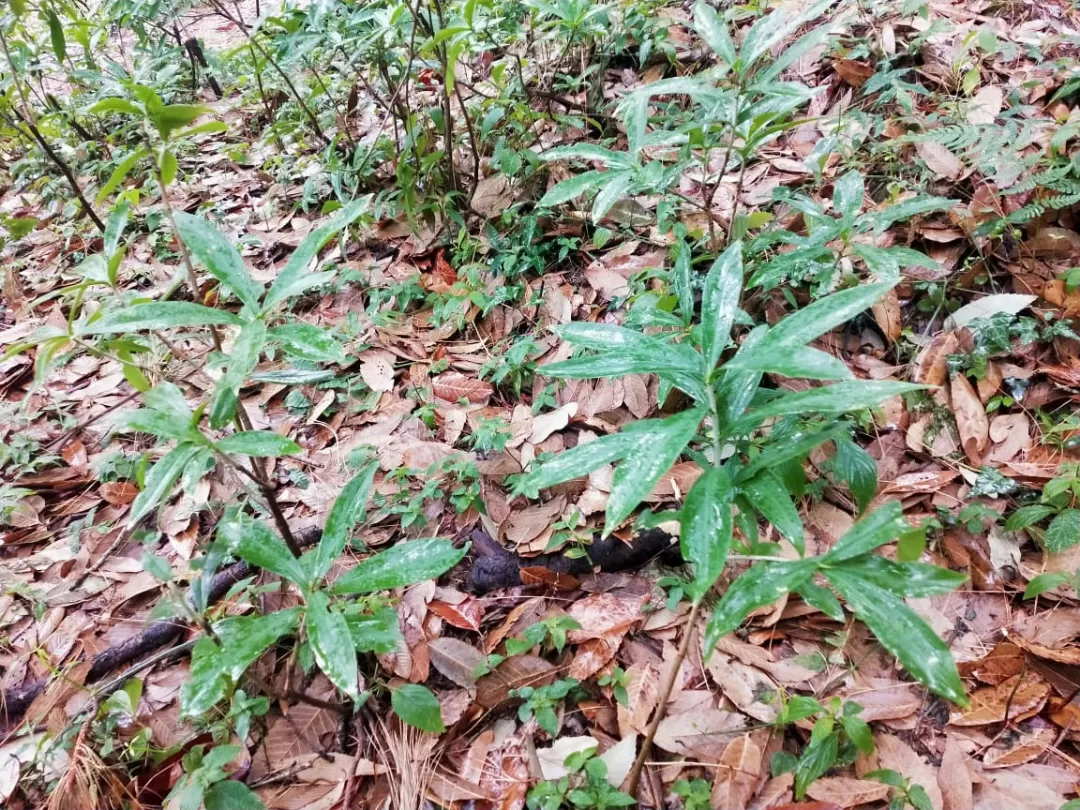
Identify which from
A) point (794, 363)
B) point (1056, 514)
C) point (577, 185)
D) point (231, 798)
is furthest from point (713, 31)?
point (231, 798)

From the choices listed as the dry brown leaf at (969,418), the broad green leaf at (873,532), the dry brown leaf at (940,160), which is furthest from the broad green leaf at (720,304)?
the dry brown leaf at (940,160)

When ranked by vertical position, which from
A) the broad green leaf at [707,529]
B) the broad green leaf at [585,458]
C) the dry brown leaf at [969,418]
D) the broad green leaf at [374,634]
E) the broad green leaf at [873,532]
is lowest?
the dry brown leaf at [969,418]

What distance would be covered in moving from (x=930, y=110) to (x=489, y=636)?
2.30 meters

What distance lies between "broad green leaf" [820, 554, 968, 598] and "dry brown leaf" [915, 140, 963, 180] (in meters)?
1.74

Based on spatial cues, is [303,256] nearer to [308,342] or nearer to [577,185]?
[308,342]

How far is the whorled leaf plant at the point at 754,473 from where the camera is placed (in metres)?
0.80

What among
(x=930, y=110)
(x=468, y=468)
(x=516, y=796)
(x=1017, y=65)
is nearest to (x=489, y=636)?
(x=516, y=796)

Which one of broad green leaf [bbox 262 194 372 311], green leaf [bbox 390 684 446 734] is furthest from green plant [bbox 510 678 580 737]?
broad green leaf [bbox 262 194 372 311]

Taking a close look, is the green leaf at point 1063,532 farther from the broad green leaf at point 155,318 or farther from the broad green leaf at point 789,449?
the broad green leaf at point 155,318

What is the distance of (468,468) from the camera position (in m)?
1.73

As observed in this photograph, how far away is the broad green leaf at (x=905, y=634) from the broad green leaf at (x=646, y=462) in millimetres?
249

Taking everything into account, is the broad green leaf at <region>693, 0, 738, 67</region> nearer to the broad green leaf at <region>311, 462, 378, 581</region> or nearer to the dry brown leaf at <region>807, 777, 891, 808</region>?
the broad green leaf at <region>311, 462, 378, 581</region>

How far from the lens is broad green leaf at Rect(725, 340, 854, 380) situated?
0.80 m

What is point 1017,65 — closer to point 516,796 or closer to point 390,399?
point 390,399
